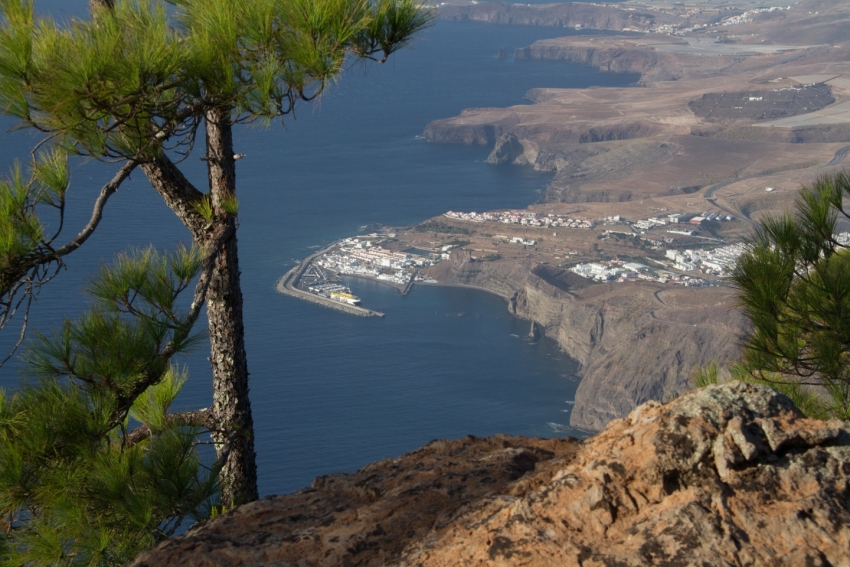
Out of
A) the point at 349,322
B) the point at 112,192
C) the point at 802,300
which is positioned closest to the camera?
the point at 112,192

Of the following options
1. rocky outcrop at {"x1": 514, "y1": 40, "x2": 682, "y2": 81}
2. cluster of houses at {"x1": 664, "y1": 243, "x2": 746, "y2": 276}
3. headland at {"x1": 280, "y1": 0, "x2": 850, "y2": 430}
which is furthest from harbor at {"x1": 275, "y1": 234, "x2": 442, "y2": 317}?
rocky outcrop at {"x1": 514, "y1": 40, "x2": 682, "y2": 81}

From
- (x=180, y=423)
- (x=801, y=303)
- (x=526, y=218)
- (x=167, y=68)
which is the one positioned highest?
(x=167, y=68)

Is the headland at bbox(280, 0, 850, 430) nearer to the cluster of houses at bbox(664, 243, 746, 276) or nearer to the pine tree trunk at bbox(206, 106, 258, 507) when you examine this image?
the cluster of houses at bbox(664, 243, 746, 276)

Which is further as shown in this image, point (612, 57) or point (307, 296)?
point (612, 57)

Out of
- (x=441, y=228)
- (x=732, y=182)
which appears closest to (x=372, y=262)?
(x=441, y=228)

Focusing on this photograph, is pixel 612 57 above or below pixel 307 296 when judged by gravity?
above

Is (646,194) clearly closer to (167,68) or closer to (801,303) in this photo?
(801,303)
